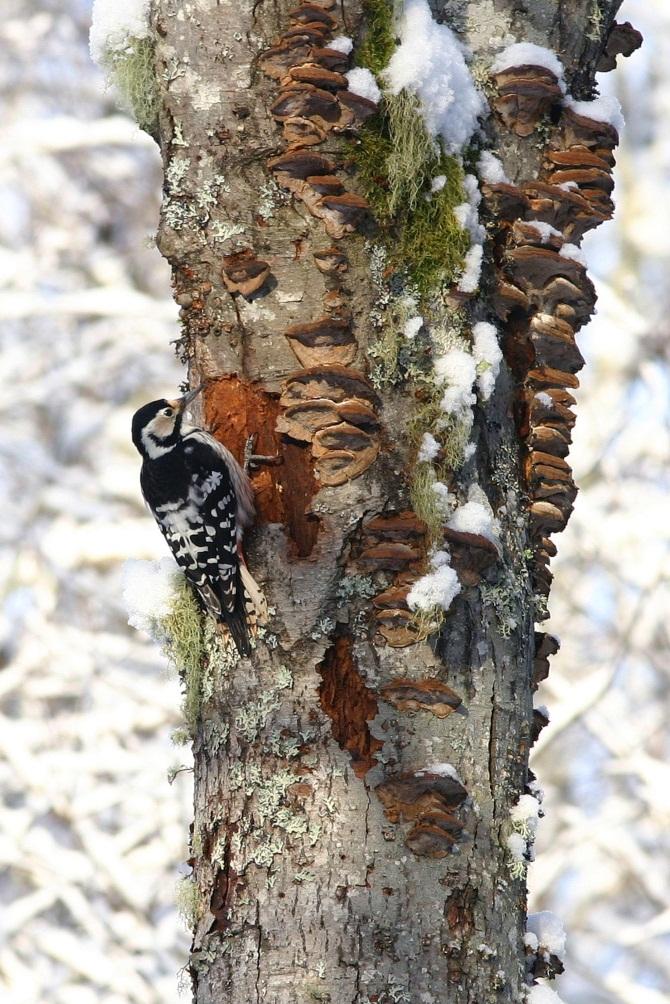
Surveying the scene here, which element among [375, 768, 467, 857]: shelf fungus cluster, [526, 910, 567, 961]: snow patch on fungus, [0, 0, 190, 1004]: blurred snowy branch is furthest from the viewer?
[0, 0, 190, 1004]: blurred snowy branch

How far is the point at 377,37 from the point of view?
2.36 metres

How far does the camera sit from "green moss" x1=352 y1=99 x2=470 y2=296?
2.32m

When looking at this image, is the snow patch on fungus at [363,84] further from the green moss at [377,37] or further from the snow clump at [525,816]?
the snow clump at [525,816]

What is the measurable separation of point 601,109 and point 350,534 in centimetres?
106

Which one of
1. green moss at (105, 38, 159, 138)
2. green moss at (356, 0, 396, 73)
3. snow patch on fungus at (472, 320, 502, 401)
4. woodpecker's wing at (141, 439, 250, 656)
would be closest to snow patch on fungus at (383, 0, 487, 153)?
green moss at (356, 0, 396, 73)

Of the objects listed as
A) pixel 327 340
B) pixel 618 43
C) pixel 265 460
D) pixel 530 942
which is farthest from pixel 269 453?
pixel 618 43

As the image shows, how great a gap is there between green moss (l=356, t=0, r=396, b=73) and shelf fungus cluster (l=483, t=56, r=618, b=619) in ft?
0.80

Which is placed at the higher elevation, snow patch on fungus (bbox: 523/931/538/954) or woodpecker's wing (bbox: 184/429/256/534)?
woodpecker's wing (bbox: 184/429/256/534)

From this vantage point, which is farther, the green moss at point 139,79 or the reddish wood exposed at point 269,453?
the green moss at point 139,79

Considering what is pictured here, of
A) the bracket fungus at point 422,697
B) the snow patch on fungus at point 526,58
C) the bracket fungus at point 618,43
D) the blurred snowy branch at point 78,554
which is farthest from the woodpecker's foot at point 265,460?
the blurred snowy branch at point 78,554

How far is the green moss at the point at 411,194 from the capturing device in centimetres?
232

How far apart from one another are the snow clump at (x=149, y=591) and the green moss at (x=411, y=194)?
2.90 ft

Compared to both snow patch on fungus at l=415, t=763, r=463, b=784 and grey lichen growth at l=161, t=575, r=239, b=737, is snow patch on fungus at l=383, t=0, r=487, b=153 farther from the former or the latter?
snow patch on fungus at l=415, t=763, r=463, b=784

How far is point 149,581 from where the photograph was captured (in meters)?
2.73
